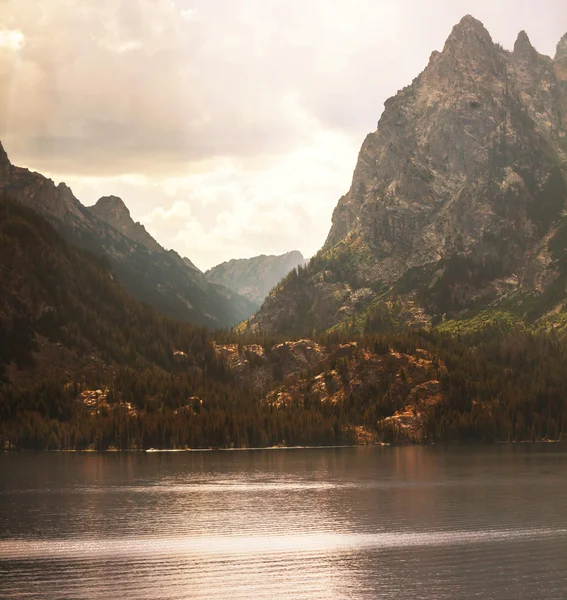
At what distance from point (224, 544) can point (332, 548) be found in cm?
1486

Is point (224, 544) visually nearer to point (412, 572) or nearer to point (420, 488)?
point (412, 572)

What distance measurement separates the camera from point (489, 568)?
103 meters

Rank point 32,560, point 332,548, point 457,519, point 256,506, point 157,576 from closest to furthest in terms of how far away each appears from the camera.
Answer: point 157,576
point 32,560
point 332,548
point 457,519
point 256,506

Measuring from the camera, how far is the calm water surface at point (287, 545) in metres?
93.9

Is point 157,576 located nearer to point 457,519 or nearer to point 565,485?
point 457,519

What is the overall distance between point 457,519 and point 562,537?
951 inches

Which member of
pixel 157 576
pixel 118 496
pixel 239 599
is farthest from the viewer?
pixel 118 496

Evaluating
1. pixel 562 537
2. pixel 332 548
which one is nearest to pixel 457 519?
pixel 562 537

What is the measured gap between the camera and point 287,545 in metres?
121

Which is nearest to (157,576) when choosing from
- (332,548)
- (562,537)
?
(332,548)

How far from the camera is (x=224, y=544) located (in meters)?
122

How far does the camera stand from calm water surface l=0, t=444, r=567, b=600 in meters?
93.9

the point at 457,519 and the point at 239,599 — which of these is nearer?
the point at 239,599

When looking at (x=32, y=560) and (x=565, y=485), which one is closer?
(x=32, y=560)
